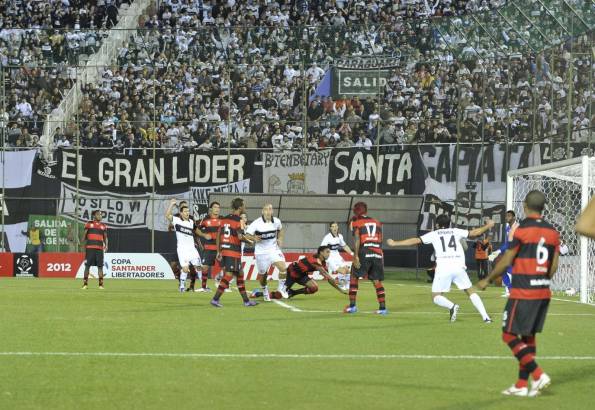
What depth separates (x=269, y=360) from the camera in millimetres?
12570

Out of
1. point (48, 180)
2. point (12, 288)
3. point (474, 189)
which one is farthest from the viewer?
point (48, 180)

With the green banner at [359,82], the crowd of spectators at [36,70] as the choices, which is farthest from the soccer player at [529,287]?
the crowd of spectators at [36,70]

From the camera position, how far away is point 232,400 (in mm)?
9539

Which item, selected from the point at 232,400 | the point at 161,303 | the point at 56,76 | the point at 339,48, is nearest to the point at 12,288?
the point at 161,303

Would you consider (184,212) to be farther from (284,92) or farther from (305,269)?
(284,92)

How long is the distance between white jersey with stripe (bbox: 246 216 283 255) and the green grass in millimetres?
1904

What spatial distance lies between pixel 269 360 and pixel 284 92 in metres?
29.6

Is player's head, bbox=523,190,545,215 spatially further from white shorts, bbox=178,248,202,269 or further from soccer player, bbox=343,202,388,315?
white shorts, bbox=178,248,202,269

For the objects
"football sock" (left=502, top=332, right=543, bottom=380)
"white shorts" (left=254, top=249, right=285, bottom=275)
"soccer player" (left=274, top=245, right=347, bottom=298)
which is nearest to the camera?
"football sock" (left=502, top=332, right=543, bottom=380)

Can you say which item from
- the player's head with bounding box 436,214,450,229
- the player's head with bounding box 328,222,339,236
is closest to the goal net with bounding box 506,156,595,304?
the player's head with bounding box 328,222,339,236

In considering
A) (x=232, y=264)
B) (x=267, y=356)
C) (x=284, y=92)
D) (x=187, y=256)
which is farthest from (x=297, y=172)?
(x=267, y=356)

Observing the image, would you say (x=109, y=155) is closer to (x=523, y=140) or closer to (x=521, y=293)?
(x=523, y=140)

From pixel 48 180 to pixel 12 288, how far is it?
10187 mm

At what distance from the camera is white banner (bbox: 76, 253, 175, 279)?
37.4m
